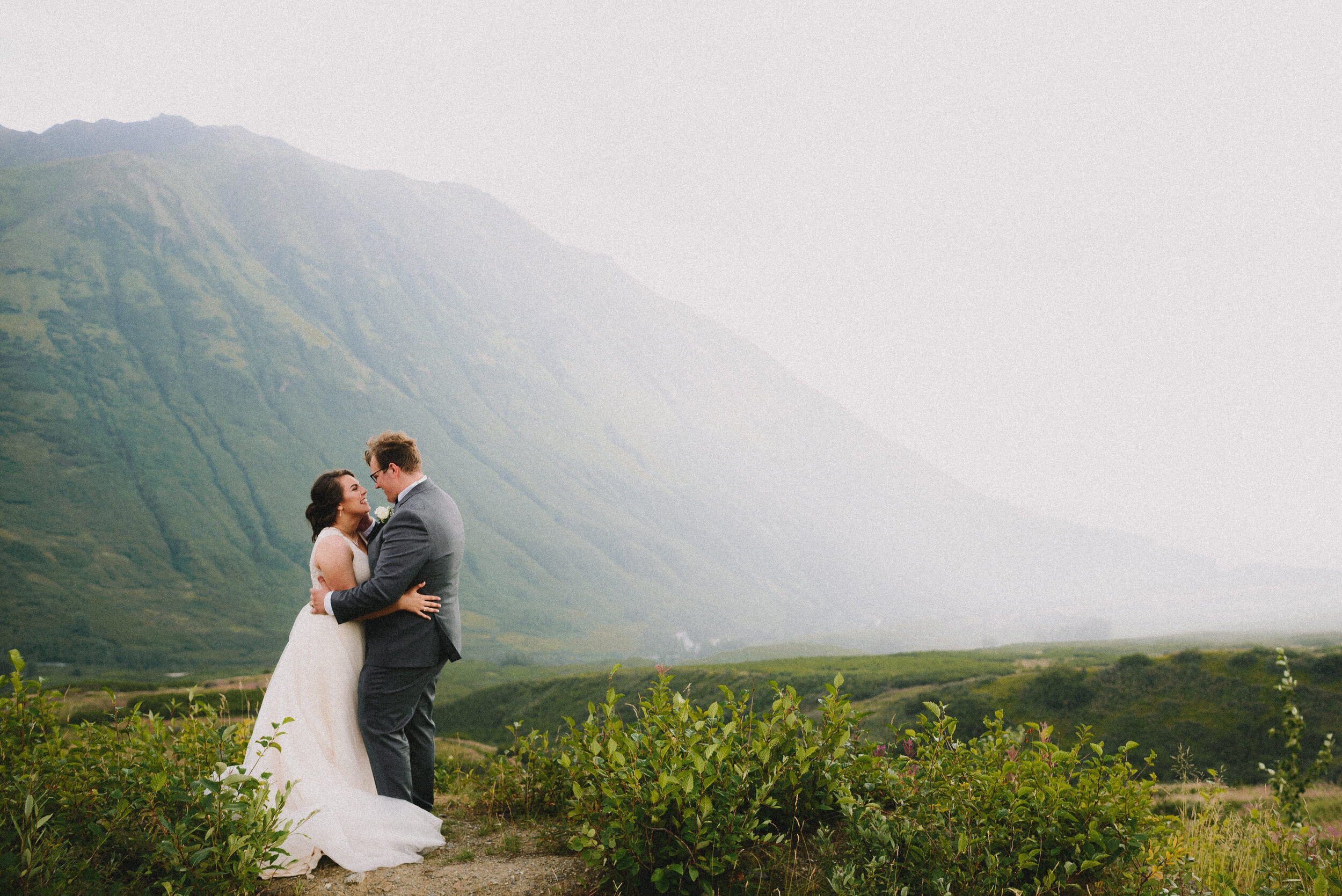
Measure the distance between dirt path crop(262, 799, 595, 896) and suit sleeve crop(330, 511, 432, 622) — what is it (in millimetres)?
2119

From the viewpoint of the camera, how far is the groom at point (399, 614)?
270 inches

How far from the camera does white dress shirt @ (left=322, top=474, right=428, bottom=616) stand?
22.4 ft

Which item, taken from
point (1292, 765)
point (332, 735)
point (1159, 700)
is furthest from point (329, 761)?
point (1159, 700)

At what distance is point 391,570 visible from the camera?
6852 mm

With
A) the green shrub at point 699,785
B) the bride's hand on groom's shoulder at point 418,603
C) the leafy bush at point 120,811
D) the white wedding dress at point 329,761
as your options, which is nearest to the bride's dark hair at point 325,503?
the white wedding dress at point 329,761

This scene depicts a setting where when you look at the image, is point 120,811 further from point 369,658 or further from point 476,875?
point 476,875

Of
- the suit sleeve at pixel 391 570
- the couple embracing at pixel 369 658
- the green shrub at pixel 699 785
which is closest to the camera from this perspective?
the green shrub at pixel 699 785

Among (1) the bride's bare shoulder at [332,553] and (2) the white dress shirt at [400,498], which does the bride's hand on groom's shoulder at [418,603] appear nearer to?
(2) the white dress shirt at [400,498]

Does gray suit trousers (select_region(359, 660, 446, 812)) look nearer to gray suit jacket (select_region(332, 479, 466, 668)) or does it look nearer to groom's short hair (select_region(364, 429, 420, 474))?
gray suit jacket (select_region(332, 479, 466, 668))

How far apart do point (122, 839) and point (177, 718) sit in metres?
3.20

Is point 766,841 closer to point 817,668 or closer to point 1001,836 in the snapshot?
point 1001,836

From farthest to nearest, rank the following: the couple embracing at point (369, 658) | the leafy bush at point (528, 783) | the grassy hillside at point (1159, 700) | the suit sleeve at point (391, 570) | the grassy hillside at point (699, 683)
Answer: the grassy hillside at point (699, 683) < the grassy hillside at point (1159, 700) < the leafy bush at point (528, 783) < the suit sleeve at point (391, 570) < the couple embracing at point (369, 658)

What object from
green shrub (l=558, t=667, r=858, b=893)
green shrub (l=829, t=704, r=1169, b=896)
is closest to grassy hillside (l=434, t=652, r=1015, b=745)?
green shrub (l=558, t=667, r=858, b=893)

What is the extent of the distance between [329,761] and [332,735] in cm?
23
